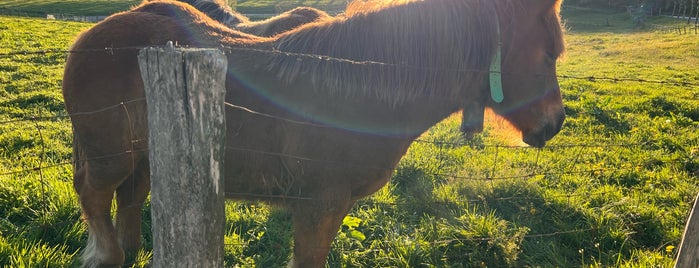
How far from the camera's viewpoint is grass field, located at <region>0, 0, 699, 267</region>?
133 inches

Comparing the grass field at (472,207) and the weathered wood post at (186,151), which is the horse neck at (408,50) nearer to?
the grass field at (472,207)

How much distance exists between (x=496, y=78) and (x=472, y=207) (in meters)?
2.07

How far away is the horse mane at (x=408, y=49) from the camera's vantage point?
234cm

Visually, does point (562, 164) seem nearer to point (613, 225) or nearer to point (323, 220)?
point (613, 225)

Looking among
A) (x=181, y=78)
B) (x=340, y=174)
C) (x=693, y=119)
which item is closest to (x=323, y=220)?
(x=340, y=174)

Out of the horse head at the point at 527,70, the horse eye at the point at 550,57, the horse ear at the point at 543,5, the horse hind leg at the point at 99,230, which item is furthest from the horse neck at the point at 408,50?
the horse hind leg at the point at 99,230

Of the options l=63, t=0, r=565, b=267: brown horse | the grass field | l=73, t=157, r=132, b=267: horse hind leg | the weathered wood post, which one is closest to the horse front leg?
l=63, t=0, r=565, b=267: brown horse

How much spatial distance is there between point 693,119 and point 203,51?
851 cm

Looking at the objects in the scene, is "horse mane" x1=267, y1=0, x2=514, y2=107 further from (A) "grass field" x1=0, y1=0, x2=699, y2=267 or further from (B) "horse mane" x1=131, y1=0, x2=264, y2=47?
(A) "grass field" x1=0, y1=0, x2=699, y2=267

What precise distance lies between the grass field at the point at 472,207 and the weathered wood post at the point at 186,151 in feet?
3.82

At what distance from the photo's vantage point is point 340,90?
233 cm

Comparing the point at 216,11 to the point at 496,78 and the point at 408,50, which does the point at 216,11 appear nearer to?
the point at 408,50

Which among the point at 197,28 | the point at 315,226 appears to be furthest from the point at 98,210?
the point at 315,226

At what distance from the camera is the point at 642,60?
15.7 m
